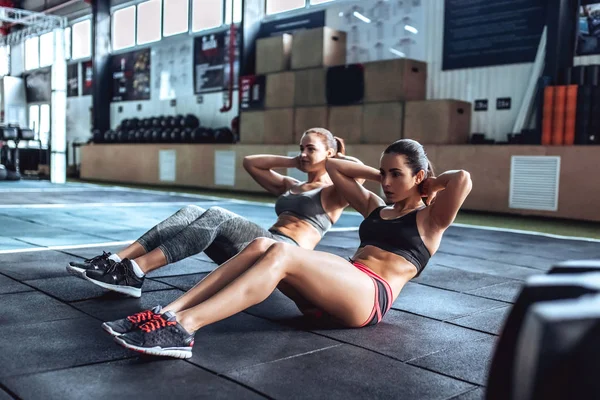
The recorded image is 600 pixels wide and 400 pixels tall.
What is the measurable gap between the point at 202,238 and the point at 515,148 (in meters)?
5.20

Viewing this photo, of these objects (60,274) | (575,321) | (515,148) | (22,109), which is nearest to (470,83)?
(515,148)

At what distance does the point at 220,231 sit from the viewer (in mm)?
2523

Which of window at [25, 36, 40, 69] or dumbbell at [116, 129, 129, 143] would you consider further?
window at [25, 36, 40, 69]

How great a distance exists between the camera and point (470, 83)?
25.8ft

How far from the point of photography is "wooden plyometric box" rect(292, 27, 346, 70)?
8758mm

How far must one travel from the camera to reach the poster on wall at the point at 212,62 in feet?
36.5

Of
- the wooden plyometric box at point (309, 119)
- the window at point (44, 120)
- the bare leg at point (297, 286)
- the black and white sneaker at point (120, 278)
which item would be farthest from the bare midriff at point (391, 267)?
the window at point (44, 120)

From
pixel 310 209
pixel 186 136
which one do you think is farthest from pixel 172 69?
pixel 310 209

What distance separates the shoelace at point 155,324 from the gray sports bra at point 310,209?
1.13 meters

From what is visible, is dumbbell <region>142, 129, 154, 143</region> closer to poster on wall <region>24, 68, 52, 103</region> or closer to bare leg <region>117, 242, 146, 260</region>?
poster on wall <region>24, 68, 52, 103</region>

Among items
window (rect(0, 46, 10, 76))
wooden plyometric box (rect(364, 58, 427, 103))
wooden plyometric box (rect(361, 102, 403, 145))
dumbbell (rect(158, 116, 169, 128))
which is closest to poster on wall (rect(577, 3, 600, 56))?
wooden plyometric box (rect(364, 58, 427, 103))

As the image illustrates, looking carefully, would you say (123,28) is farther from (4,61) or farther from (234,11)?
(4,61)

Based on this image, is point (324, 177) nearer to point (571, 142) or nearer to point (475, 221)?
point (475, 221)

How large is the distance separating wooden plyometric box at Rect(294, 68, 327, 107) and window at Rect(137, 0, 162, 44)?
5.17 metres
